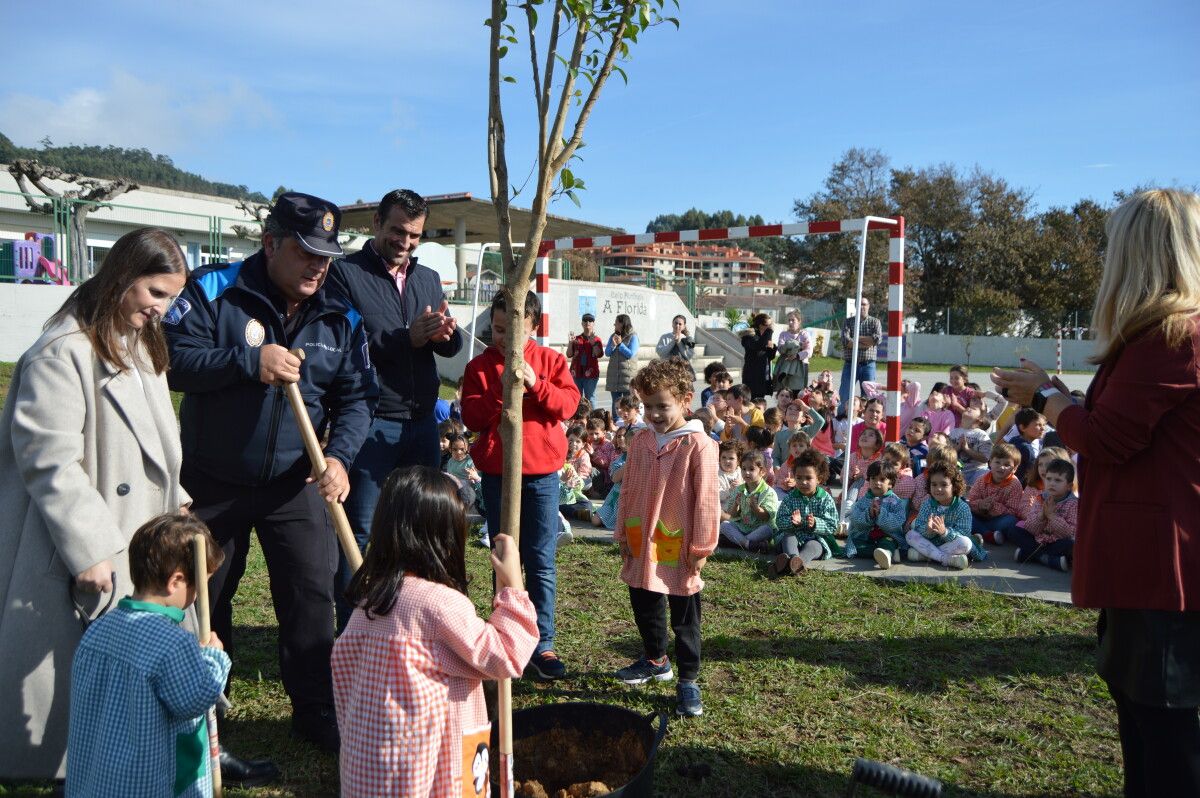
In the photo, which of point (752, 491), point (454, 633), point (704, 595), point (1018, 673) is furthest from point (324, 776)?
point (752, 491)

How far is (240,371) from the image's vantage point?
3.07 m

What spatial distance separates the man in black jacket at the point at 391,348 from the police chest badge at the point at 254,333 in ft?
2.58

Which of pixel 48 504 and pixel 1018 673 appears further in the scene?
pixel 1018 673

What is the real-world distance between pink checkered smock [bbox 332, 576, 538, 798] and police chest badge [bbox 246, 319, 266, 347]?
4.43 ft

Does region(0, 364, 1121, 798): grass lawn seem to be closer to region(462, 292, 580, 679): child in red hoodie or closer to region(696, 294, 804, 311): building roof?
region(462, 292, 580, 679): child in red hoodie

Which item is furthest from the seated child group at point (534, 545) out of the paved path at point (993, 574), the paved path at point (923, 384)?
the paved path at point (923, 384)

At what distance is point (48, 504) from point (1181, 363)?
3201 mm

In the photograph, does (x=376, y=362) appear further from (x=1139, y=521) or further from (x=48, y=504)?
(x=1139, y=521)

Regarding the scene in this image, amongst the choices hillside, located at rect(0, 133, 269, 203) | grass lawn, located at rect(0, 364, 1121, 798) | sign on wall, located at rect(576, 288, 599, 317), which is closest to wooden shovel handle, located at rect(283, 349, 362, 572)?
grass lawn, located at rect(0, 364, 1121, 798)

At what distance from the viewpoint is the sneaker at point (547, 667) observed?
13.8 feet

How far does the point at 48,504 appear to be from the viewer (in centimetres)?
268

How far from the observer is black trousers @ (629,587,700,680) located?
3871 mm

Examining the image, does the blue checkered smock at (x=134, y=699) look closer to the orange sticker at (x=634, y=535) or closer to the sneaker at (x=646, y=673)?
the orange sticker at (x=634, y=535)

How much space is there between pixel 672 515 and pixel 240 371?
194cm
